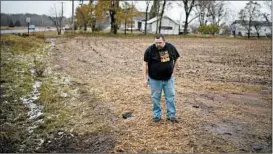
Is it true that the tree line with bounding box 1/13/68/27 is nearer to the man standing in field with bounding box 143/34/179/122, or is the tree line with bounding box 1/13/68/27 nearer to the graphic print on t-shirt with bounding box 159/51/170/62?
the man standing in field with bounding box 143/34/179/122

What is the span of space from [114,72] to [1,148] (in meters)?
8.87

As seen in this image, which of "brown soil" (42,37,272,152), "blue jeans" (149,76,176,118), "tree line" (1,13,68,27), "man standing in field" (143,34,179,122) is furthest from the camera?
"tree line" (1,13,68,27)

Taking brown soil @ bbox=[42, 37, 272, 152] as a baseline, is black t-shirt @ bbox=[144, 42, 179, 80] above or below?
above

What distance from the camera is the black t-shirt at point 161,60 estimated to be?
769 centimetres

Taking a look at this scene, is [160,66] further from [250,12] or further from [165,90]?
[250,12]

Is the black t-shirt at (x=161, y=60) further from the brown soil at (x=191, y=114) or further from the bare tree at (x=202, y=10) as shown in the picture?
the bare tree at (x=202, y=10)

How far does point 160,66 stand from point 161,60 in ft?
0.43

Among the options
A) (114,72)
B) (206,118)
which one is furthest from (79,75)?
(206,118)

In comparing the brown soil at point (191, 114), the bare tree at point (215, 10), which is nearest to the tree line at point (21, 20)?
the bare tree at point (215, 10)

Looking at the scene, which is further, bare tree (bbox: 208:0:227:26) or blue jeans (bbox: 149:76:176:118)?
bare tree (bbox: 208:0:227:26)

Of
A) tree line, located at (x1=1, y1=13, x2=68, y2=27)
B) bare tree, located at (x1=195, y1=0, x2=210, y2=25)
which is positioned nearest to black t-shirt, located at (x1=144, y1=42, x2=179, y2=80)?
bare tree, located at (x1=195, y1=0, x2=210, y2=25)

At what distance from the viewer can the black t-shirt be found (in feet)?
25.2

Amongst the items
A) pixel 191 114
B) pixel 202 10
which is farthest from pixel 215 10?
pixel 191 114

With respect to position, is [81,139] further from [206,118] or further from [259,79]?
[259,79]
